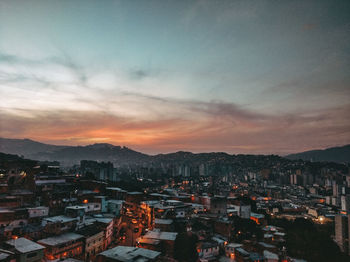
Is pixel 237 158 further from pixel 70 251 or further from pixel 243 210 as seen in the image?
pixel 70 251

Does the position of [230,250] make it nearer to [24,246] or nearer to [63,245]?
[63,245]

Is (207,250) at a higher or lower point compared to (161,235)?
lower

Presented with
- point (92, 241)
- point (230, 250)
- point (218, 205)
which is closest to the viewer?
point (92, 241)

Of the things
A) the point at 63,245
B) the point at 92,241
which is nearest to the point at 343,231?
the point at 92,241

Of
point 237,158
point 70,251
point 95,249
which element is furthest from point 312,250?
point 237,158

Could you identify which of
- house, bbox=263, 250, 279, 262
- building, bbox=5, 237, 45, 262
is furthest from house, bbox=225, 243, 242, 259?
building, bbox=5, 237, 45, 262

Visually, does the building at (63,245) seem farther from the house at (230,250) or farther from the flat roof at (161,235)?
the house at (230,250)

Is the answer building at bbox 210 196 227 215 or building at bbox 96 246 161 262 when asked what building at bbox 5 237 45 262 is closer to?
building at bbox 96 246 161 262
